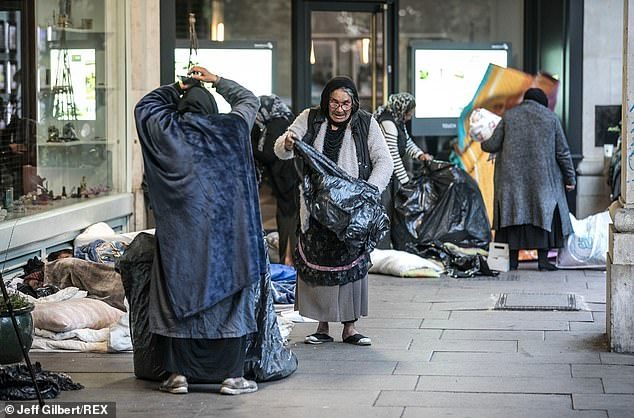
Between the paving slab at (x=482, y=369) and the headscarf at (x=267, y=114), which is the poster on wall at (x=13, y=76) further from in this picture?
the paving slab at (x=482, y=369)

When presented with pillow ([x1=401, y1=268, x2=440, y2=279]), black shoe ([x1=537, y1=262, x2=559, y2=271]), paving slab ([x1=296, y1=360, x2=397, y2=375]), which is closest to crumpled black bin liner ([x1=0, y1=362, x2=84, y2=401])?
paving slab ([x1=296, y1=360, x2=397, y2=375])

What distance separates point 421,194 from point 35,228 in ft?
13.9

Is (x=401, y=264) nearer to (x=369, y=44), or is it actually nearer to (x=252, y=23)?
(x=369, y=44)

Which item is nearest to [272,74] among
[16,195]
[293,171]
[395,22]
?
[395,22]

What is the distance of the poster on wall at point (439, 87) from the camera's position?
14062 millimetres

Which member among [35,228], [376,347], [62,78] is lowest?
[376,347]

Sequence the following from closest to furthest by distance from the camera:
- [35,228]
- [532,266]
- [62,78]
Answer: [35,228]
[62,78]
[532,266]

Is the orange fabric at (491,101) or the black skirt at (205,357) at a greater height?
the orange fabric at (491,101)

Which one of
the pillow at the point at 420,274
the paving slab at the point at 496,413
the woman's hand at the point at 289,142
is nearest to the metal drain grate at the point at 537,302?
the pillow at the point at 420,274

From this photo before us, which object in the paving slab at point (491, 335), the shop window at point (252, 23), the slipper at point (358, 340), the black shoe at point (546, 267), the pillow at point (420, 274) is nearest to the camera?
the slipper at point (358, 340)

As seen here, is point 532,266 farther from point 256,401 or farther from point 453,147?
point 256,401

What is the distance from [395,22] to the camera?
14219 millimetres

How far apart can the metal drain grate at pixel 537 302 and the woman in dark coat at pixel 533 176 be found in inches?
52.3

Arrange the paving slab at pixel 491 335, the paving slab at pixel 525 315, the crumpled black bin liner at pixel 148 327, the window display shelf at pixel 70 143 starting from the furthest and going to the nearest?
the window display shelf at pixel 70 143
the paving slab at pixel 525 315
the paving slab at pixel 491 335
the crumpled black bin liner at pixel 148 327
